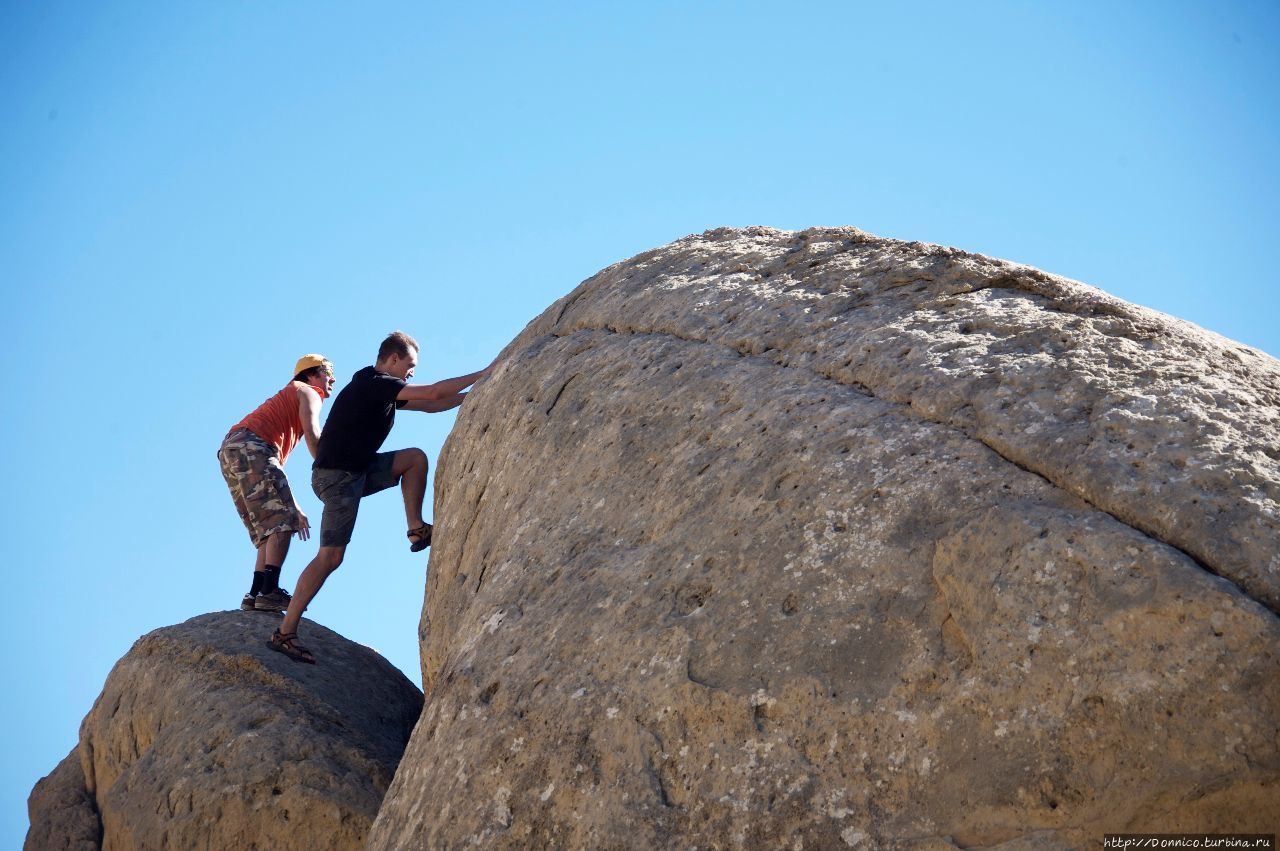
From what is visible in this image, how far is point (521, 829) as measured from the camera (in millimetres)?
4609

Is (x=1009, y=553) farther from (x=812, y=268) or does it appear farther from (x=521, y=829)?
(x=812, y=268)

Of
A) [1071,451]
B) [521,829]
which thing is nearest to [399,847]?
[521,829]

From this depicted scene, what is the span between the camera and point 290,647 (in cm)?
800

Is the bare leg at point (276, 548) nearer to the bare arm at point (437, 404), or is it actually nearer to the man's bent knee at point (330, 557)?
the man's bent knee at point (330, 557)

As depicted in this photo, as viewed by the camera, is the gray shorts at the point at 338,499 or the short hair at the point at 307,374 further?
the short hair at the point at 307,374

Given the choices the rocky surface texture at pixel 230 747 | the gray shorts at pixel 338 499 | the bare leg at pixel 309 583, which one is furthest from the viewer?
the gray shorts at pixel 338 499

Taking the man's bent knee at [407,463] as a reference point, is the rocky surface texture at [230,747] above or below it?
below

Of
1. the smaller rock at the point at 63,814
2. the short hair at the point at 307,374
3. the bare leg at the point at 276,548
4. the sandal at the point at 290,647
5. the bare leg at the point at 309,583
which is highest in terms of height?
the short hair at the point at 307,374

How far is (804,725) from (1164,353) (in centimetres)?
230

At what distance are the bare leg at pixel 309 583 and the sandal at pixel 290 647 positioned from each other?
0.04m

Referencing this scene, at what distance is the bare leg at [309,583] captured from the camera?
7930mm

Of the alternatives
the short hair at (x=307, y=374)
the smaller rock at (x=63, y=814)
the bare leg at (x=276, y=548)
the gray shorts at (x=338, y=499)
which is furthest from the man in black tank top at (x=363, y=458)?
the smaller rock at (x=63, y=814)

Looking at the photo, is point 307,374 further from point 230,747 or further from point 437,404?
point 230,747

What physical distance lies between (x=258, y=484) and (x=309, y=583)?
113 centimetres
